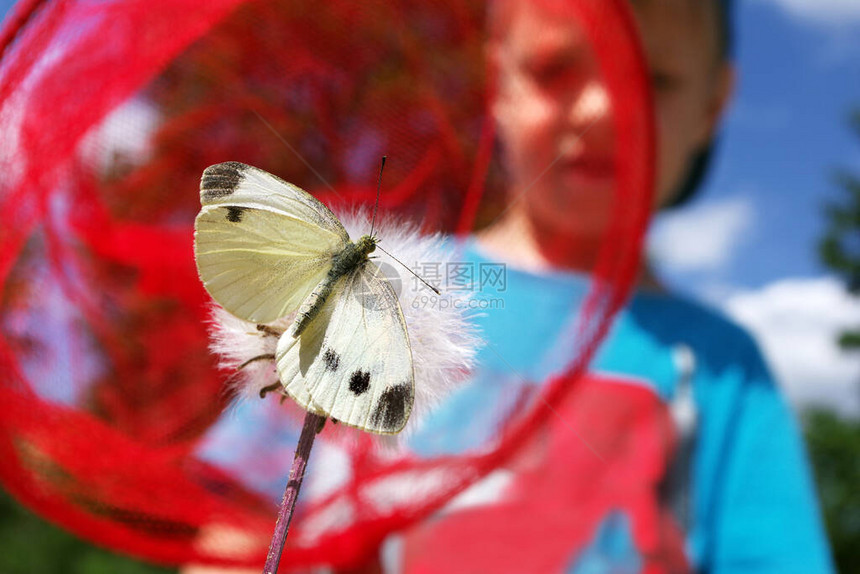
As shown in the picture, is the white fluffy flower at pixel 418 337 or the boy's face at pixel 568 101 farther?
the boy's face at pixel 568 101

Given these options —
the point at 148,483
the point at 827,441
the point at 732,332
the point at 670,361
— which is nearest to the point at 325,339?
the point at 148,483

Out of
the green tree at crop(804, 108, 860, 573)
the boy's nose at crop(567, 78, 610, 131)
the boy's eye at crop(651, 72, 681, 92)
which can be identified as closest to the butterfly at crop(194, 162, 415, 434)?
the boy's nose at crop(567, 78, 610, 131)

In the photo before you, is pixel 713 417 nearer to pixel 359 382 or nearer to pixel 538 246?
pixel 538 246

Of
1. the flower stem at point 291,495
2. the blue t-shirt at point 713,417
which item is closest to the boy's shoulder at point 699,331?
the blue t-shirt at point 713,417

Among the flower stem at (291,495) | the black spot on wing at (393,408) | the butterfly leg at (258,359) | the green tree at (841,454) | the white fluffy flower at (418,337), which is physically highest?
the green tree at (841,454)

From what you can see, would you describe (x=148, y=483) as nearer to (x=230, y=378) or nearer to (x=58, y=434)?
(x=58, y=434)

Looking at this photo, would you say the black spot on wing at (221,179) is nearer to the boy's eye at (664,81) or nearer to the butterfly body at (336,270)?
the butterfly body at (336,270)

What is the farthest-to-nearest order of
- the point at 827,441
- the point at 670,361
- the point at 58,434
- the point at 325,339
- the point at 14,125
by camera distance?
1. the point at 827,441
2. the point at 670,361
3. the point at 58,434
4. the point at 14,125
5. the point at 325,339
